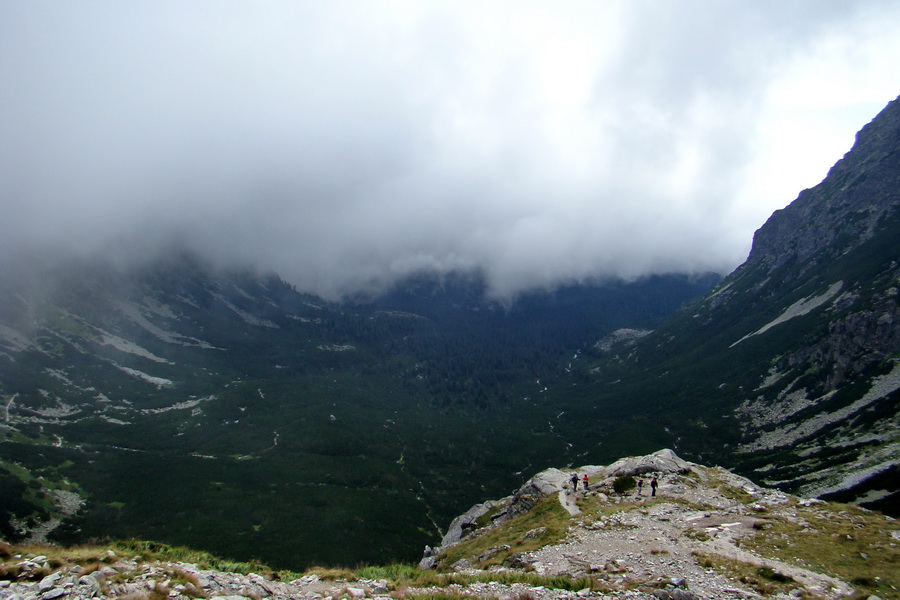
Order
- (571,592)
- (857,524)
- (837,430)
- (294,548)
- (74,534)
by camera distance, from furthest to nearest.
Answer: (837,430), (294,548), (74,534), (857,524), (571,592)

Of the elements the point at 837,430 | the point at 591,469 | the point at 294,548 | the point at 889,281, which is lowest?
the point at 294,548

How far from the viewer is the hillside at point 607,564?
711 inches

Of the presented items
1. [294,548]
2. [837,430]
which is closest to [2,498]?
[294,548]

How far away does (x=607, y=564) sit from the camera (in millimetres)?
27000

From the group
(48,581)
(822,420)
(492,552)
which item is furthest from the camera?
(822,420)

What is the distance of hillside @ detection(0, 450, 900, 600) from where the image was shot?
18047 mm

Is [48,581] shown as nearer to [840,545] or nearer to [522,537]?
[522,537]

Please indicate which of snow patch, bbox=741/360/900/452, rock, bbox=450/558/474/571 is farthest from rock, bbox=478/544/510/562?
snow patch, bbox=741/360/900/452

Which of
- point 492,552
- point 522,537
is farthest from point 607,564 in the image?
point 522,537

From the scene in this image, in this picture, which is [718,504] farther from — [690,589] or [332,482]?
[332,482]

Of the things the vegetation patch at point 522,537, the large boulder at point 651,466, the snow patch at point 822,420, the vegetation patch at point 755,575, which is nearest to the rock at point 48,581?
the vegetation patch at point 522,537

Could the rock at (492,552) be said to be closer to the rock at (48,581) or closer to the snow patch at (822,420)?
the rock at (48,581)

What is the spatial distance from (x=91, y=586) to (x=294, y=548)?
116451mm

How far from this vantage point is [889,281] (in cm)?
17575
